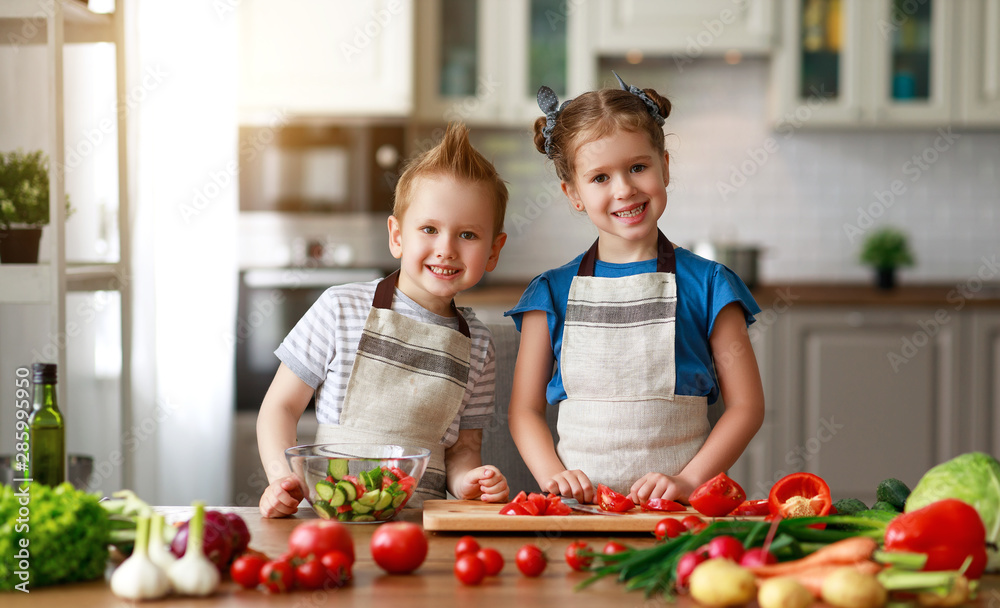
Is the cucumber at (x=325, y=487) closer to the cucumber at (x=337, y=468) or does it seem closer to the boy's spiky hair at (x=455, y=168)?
the cucumber at (x=337, y=468)

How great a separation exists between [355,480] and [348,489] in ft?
0.05

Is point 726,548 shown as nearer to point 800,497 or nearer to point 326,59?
point 800,497

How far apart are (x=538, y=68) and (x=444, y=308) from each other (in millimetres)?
2313

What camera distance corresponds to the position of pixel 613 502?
111cm

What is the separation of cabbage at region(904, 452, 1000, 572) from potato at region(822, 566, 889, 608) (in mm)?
199

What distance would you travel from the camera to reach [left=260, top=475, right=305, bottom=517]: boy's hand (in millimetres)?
1117

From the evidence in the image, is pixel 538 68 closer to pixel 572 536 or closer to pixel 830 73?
pixel 830 73

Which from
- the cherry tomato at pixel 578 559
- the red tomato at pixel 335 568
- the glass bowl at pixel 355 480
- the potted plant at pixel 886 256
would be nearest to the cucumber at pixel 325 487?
the glass bowl at pixel 355 480

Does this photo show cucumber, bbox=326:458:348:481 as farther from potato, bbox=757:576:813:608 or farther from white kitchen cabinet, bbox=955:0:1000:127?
white kitchen cabinet, bbox=955:0:1000:127

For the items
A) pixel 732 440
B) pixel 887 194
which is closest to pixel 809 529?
pixel 732 440

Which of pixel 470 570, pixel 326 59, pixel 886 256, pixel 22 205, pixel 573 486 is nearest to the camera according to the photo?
pixel 470 570

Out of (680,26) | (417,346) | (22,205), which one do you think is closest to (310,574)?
(417,346)

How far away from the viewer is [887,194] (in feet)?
12.6

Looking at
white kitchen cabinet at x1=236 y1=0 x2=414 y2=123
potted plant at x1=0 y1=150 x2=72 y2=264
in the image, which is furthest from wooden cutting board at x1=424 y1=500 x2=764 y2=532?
white kitchen cabinet at x1=236 y1=0 x2=414 y2=123
